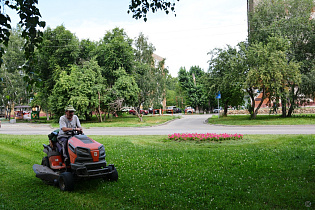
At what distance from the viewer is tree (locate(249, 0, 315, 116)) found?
28.9m

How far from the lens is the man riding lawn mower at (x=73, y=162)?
18.5 feet

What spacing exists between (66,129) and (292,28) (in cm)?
3060

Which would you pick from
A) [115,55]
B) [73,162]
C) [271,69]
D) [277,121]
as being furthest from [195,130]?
[115,55]

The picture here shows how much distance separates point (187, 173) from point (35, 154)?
6851mm

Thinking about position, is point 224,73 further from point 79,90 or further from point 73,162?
point 73,162

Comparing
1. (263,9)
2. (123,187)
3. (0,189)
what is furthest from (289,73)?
(0,189)

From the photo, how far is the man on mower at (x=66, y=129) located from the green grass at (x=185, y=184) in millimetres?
941

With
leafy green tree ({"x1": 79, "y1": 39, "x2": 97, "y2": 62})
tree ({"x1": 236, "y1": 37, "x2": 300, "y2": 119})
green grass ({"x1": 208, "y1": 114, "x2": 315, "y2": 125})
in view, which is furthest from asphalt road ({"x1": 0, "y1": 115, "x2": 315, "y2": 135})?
leafy green tree ({"x1": 79, "y1": 39, "x2": 97, "y2": 62})

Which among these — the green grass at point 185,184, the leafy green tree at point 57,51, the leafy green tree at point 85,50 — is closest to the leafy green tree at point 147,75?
the leafy green tree at point 85,50

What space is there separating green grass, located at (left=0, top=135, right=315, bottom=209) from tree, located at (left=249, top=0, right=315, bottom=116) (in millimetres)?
Result: 22590

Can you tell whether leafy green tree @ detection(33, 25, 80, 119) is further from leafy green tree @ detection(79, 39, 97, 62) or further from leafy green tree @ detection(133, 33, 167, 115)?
leafy green tree @ detection(133, 33, 167, 115)

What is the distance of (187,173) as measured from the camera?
6910 mm

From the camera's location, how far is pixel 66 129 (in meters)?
6.14

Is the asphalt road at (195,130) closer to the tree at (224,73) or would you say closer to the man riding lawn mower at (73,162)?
the tree at (224,73)
